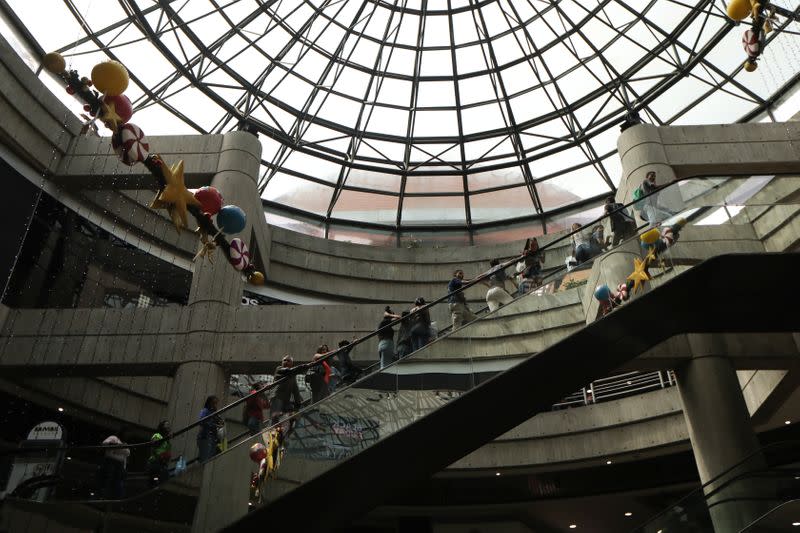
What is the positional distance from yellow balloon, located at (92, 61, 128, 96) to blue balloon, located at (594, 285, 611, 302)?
9.45 metres

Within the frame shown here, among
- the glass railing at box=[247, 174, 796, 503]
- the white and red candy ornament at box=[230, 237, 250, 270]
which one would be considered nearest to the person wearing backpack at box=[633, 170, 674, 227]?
the glass railing at box=[247, 174, 796, 503]

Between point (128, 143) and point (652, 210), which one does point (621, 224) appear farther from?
point (128, 143)

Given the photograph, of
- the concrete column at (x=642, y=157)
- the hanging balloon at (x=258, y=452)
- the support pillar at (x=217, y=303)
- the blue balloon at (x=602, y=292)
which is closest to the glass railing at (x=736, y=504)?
the blue balloon at (x=602, y=292)

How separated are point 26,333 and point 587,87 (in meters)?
23.0

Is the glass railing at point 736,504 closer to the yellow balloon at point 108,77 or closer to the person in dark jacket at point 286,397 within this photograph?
the person in dark jacket at point 286,397

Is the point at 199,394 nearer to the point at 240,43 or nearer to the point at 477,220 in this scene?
the point at 240,43

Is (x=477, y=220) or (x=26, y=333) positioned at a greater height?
(x=477, y=220)

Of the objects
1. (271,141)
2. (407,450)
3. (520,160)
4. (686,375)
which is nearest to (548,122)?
(520,160)

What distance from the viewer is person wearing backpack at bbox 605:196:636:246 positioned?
1353cm

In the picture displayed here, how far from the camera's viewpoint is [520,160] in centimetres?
3041

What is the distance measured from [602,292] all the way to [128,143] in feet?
30.5

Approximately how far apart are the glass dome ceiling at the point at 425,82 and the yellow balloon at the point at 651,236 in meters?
14.4

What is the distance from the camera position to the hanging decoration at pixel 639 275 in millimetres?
12555

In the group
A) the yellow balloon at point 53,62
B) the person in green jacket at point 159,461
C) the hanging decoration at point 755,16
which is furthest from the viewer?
the hanging decoration at point 755,16
